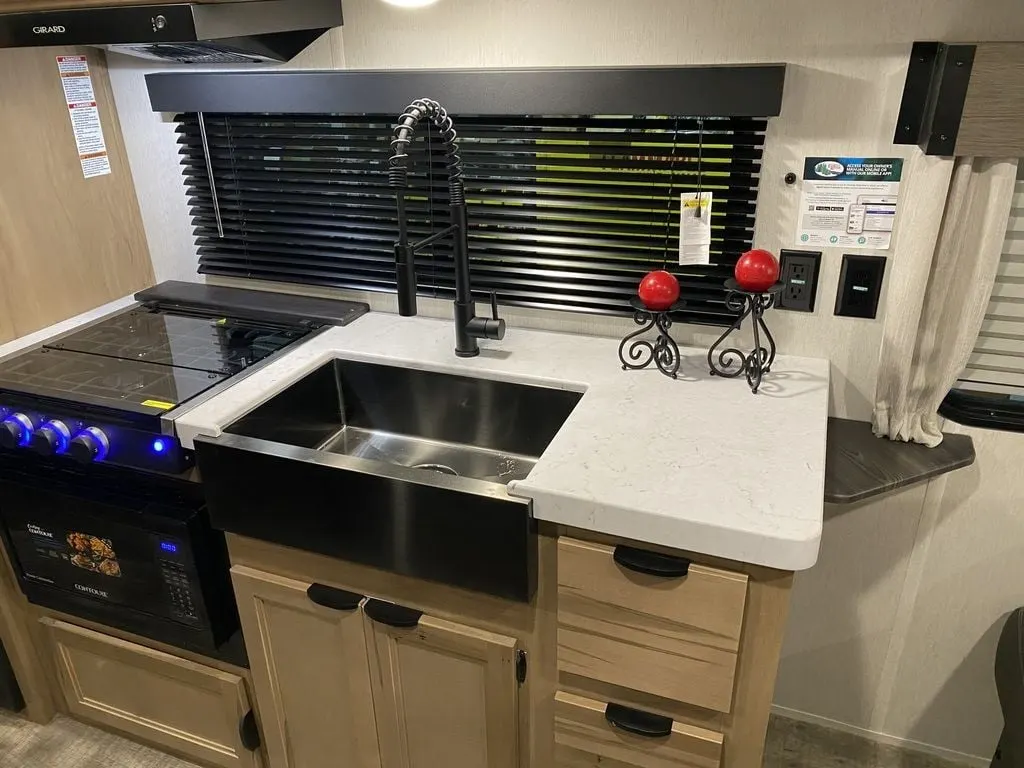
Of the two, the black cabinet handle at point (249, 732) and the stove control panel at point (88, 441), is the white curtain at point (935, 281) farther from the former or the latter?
the black cabinet handle at point (249, 732)

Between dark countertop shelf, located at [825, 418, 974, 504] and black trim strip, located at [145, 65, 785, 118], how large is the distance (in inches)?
27.6

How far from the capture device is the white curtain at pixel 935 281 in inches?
55.8

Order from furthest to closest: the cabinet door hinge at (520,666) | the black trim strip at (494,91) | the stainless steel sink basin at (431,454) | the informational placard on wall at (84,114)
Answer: the informational placard on wall at (84,114), the stainless steel sink basin at (431,454), the black trim strip at (494,91), the cabinet door hinge at (520,666)

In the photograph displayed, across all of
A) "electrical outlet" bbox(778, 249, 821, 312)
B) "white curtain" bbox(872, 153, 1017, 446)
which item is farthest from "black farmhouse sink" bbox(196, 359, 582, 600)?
"white curtain" bbox(872, 153, 1017, 446)

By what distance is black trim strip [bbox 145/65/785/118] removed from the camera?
4.91 ft

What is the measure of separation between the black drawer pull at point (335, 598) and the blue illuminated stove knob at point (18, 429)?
0.70 m

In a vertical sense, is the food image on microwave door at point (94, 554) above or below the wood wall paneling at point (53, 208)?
below

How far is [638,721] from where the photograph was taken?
1310 mm

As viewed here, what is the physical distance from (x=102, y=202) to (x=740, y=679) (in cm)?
192

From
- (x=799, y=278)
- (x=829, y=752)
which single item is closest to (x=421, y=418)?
(x=799, y=278)

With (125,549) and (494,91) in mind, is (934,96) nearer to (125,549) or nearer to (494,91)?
(494,91)

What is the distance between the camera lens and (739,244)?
1654 millimetres

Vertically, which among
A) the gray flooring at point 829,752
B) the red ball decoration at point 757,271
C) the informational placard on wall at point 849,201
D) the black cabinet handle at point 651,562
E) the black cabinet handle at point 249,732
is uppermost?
the informational placard on wall at point 849,201

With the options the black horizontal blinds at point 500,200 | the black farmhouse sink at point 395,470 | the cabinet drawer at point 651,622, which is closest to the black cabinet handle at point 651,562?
the cabinet drawer at point 651,622
